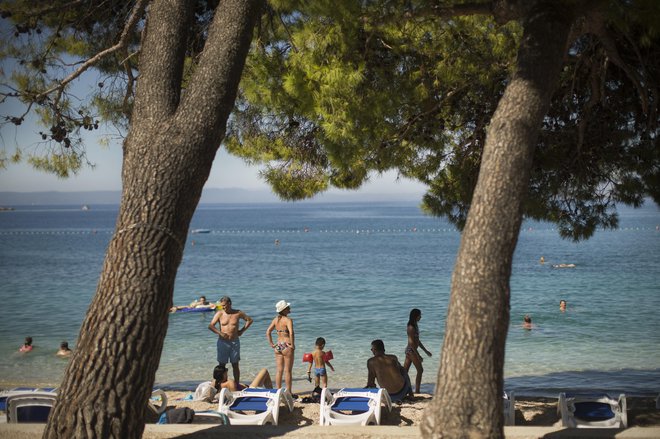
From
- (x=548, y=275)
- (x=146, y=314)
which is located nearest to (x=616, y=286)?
(x=548, y=275)

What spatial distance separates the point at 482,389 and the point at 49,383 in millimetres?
12919

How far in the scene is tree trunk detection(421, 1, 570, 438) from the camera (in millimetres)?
3959

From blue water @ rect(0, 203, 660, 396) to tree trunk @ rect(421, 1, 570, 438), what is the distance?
912 centimetres

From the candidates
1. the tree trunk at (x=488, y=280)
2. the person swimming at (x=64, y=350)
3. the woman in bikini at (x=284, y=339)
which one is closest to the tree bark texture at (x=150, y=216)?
the tree trunk at (x=488, y=280)

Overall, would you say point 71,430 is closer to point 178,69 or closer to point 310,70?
point 178,69

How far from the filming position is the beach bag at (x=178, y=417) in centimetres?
640

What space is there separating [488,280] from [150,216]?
6.96ft

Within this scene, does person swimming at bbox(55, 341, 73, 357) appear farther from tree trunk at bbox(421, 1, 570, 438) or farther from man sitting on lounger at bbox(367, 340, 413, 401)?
tree trunk at bbox(421, 1, 570, 438)

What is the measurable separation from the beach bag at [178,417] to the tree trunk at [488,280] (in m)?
3.09

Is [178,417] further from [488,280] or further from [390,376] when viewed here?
[488,280]

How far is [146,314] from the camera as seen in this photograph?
4336 mm

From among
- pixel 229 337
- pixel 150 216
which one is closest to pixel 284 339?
pixel 229 337

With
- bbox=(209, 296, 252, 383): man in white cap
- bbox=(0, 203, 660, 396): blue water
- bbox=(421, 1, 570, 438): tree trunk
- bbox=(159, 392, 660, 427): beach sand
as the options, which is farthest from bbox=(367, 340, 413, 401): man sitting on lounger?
bbox=(421, 1, 570, 438): tree trunk

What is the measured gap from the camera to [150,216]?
450 cm
